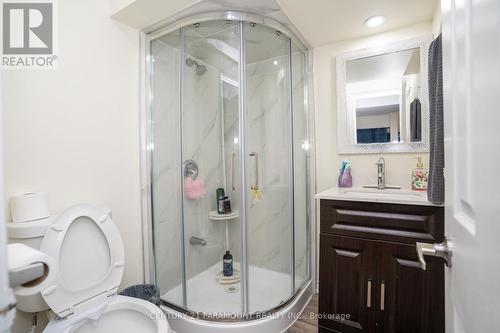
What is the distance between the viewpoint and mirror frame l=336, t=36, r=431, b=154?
1653 mm

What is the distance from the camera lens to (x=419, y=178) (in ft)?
5.35

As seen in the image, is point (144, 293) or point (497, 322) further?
point (144, 293)

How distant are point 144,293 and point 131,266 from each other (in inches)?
9.4

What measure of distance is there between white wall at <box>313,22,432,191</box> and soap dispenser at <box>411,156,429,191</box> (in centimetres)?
7

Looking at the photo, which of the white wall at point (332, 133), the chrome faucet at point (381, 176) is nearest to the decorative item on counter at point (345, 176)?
the white wall at point (332, 133)

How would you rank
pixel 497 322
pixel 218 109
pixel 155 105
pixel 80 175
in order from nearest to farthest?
1. pixel 497 322
2. pixel 80 175
3. pixel 155 105
4. pixel 218 109

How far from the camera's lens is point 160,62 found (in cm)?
185

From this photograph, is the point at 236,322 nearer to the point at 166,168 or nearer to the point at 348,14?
the point at 166,168

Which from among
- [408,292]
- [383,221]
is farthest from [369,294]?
[383,221]

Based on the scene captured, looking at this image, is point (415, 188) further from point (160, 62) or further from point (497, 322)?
point (160, 62)

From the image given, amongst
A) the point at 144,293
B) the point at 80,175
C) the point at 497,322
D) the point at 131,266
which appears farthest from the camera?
the point at 131,266

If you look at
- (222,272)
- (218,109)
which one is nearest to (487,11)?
(218,109)

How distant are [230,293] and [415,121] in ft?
6.24

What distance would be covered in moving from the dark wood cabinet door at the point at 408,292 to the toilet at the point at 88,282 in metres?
1.13
